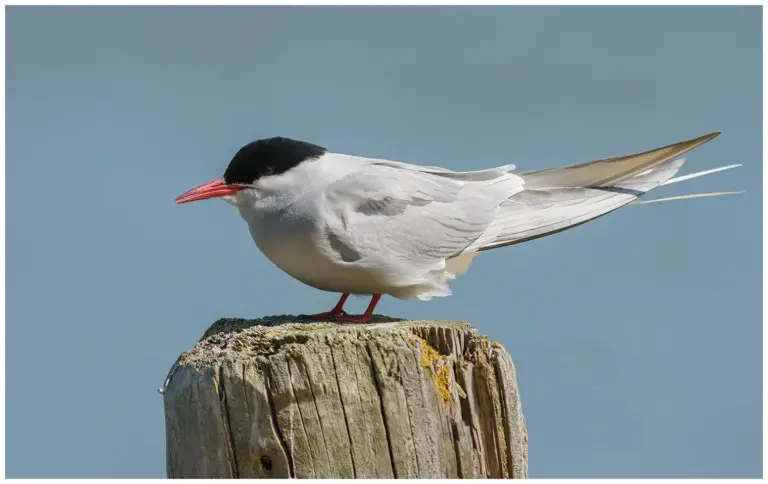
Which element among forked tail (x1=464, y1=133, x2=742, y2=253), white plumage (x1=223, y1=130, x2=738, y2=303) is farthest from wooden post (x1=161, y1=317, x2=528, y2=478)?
forked tail (x1=464, y1=133, x2=742, y2=253)

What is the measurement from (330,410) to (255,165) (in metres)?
2.16

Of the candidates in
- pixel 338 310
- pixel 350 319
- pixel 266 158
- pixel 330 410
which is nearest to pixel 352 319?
pixel 350 319

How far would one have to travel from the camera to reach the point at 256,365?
4207 mm

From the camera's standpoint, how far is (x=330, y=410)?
411 cm

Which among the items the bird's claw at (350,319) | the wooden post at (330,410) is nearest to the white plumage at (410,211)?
the bird's claw at (350,319)

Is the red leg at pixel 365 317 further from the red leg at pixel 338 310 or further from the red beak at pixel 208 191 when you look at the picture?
the red beak at pixel 208 191

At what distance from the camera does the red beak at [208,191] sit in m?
5.86

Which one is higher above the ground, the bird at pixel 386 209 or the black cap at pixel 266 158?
the black cap at pixel 266 158

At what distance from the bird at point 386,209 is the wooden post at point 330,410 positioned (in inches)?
45.3

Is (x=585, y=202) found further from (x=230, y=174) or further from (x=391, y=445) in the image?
(x=391, y=445)

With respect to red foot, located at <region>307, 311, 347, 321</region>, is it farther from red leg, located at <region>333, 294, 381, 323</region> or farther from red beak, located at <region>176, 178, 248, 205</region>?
red beak, located at <region>176, 178, 248, 205</region>

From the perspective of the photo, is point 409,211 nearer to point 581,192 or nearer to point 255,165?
point 255,165

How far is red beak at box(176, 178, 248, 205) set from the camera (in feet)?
19.2

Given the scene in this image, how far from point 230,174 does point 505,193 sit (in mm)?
1752
